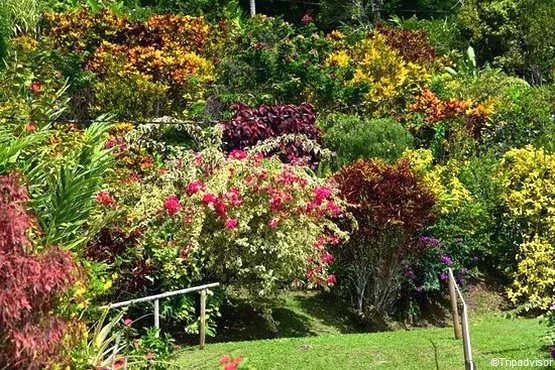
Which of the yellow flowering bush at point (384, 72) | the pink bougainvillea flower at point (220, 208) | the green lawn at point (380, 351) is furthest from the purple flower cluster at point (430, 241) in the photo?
the yellow flowering bush at point (384, 72)

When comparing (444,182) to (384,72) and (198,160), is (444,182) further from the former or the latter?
(384,72)

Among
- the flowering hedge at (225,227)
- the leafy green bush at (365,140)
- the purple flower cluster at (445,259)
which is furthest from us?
the leafy green bush at (365,140)

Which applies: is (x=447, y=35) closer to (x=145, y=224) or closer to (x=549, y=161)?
(x=549, y=161)

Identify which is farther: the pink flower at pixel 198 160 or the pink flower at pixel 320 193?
the pink flower at pixel 198 160

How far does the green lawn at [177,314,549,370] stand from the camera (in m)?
7.91

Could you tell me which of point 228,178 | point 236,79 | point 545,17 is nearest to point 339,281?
point 228,178

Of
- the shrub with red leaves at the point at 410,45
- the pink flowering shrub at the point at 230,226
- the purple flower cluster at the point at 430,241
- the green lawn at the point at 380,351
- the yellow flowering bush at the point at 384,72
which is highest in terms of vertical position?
the shrub with red leaves at the point at 410,45

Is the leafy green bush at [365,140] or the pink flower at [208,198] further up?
the leafy green bush at [365,140]

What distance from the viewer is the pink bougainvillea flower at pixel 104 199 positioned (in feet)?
31.0

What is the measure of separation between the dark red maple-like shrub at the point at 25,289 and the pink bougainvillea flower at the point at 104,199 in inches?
155

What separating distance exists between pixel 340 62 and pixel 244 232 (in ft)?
28.1

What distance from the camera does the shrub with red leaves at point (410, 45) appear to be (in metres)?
19.4

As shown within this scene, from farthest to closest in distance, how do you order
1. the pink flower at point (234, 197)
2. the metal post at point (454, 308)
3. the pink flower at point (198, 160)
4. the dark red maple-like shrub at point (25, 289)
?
the pink flower at point (198, 160)
the pink flower at point (234, 197)
the metal post at point (454, 308)
the dark red maple-like shrub at point (25, 289)

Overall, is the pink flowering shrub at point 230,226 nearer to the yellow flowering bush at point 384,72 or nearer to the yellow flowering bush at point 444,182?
the yellow flowering bush at point 444,182
